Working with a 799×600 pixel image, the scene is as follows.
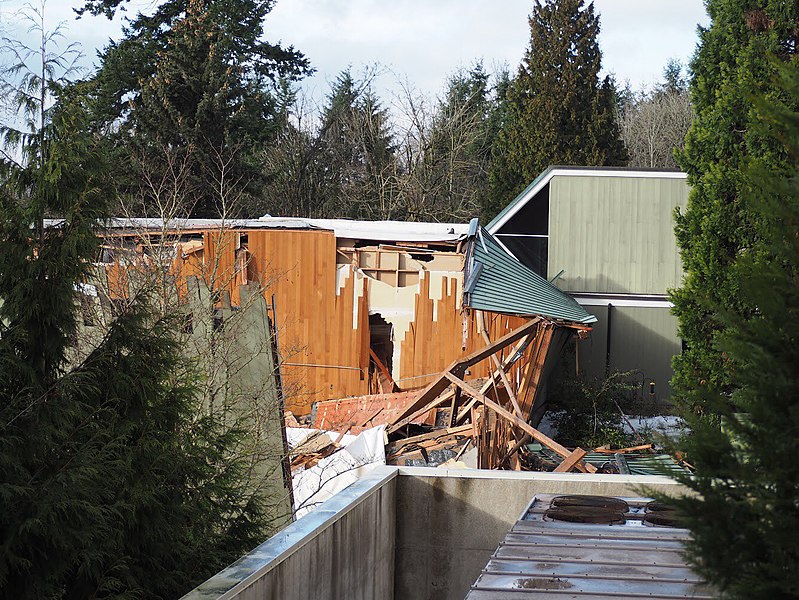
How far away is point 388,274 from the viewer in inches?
693

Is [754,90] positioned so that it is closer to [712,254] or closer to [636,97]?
[712,254]

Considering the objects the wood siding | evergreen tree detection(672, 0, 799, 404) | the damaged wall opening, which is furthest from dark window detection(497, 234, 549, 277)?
evergreen tree detection(672, 0, 799, 404)

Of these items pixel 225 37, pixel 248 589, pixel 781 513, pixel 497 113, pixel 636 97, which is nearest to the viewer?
pixel 781 513

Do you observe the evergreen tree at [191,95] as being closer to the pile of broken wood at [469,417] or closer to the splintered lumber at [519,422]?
the pile of broken wood at [469,417]

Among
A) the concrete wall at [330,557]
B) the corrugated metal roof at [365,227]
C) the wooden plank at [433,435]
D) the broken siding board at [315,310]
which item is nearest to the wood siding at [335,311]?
the broken siding board at [315,310]

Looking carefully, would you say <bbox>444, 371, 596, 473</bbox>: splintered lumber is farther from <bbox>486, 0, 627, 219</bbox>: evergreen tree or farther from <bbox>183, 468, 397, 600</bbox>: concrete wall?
<bbox>486, 0, 627, 219</bbox>: evergreen tree

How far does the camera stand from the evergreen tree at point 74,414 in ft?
18.6

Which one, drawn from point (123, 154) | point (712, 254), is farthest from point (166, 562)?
point (123, 154)

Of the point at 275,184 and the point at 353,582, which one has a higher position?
the point at 275,184

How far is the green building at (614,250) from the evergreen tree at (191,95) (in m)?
11.5

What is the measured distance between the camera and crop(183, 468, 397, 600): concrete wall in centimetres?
513

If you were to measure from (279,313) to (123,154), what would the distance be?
13193mm

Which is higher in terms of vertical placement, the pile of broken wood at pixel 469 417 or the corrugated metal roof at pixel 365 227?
the corrugated metal roof at pixel 365 227

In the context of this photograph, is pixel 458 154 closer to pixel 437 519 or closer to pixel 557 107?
pixel 557 107
